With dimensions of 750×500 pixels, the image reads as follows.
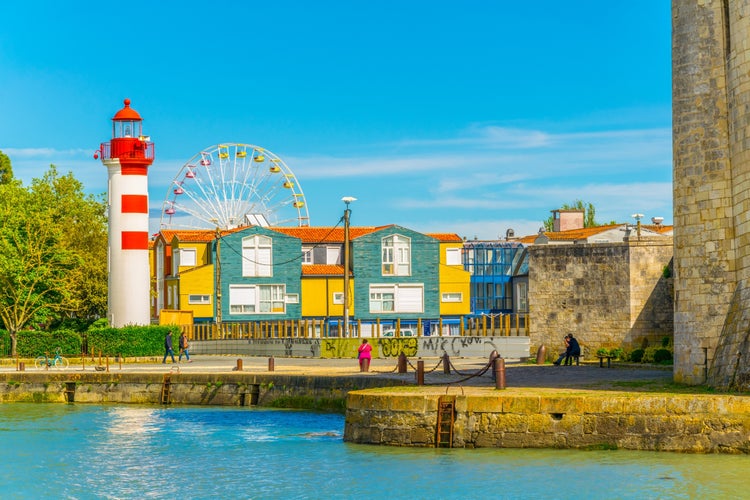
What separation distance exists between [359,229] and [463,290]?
24.0ft

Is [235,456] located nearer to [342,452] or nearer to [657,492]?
[342,452]

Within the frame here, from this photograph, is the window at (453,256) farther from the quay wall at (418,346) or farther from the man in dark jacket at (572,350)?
the man in dark jacket at (572,350)

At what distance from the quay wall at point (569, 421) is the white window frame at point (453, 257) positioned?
164 ft

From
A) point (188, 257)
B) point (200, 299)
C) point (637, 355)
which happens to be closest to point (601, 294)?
point (637, 355)

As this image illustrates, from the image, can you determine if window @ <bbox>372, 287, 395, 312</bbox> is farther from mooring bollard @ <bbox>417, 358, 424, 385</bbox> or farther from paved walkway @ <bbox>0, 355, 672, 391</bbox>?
mooring bollard @ <bbox>417, 358, 424, 385</bbox>

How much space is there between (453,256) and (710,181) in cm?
4765

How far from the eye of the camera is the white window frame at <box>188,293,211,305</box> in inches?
2699

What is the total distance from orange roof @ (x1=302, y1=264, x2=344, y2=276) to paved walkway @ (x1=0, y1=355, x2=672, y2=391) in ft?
61.0

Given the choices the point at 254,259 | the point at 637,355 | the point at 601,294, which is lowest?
the point at 637,355

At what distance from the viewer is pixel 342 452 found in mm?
→ 24469

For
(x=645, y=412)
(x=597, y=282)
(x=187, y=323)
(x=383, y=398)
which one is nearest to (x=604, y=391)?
(x=645, y=412)

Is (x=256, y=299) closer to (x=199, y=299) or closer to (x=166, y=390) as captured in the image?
(x=199, y=299)

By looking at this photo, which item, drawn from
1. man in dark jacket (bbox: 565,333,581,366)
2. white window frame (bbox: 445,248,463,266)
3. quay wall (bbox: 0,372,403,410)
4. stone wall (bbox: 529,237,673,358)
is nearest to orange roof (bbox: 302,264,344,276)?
white window frame (bbox: 445,248,463,266)

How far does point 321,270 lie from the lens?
70375 millimetres
